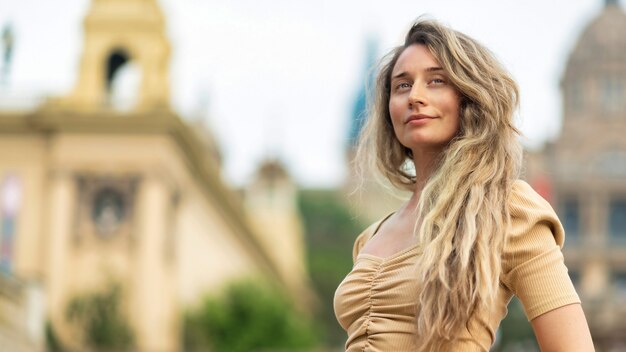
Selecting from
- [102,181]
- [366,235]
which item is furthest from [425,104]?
[102,181]

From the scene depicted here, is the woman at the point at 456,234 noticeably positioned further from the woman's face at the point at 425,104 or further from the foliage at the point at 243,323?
the foliage at the point at 243,323

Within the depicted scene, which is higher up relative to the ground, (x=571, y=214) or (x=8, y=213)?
(x=8, y=213)

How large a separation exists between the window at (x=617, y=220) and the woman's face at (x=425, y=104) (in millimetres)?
87899

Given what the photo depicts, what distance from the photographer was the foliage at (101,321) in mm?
30375

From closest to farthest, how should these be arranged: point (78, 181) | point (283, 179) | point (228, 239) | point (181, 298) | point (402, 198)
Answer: point (402, 198) < point (78, 181) < point (181, 298) < point (228, 239) < point (283, 179)

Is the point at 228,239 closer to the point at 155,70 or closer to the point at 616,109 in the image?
the point at 155,70

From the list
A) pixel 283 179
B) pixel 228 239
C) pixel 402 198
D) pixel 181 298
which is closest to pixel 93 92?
pixel 181 298

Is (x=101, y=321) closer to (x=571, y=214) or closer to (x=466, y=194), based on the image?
(x=466, y=194)

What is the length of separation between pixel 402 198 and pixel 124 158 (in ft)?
100

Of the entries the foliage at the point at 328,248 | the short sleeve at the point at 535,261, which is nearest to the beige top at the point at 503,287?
the short sleeve at the point at 535,261

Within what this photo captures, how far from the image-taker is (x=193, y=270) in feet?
138

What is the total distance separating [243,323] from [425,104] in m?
35.0

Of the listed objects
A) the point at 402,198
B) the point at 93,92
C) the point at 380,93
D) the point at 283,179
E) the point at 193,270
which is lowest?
the point at 283,179

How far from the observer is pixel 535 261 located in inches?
86.7
